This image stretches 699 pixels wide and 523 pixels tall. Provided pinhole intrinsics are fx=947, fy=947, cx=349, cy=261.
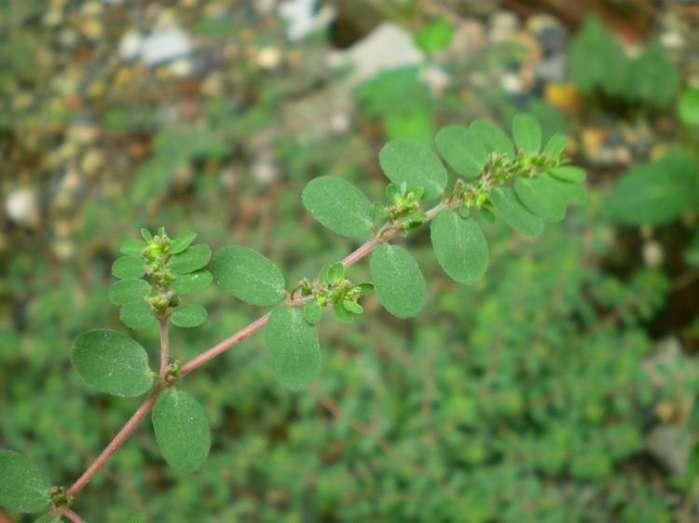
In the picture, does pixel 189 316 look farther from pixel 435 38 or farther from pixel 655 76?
pixel 655 76

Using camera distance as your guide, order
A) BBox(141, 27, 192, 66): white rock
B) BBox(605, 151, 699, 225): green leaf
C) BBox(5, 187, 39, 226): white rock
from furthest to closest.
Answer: BBox(141, 27, 192, 66): white rock, BBox(5, 187, 39, 226): white rock, BBox(605, 151, 699, 225): green leaf

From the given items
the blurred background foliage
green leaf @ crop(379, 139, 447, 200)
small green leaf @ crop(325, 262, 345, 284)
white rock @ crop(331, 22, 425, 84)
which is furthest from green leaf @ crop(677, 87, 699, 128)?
small green leaf @ crop(325, 262, 345, 284)

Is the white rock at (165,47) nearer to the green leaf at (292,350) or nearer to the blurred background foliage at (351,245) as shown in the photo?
the blurred background foliage at (351,245)

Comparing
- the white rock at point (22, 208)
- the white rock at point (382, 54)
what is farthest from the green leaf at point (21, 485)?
the white rock at point (382, 54)

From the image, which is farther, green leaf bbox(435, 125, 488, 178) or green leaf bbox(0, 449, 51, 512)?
green leaf bbox(435, 125, 488, 178)

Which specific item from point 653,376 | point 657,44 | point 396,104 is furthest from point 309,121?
point 653,376

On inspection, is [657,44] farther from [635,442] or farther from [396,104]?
[635,442]

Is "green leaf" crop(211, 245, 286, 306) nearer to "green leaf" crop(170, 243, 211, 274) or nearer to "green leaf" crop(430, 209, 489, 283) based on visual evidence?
"green leaf" crop(170, 243, 211, 274)
